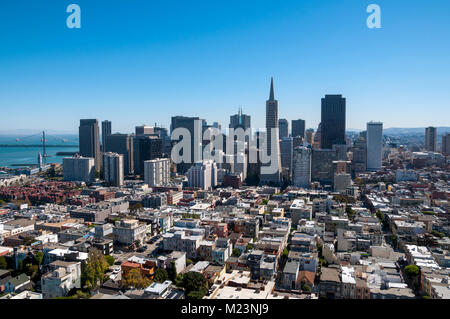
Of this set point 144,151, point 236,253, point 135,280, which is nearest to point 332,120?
point 144,151

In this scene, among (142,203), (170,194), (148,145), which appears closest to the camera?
(142,203)

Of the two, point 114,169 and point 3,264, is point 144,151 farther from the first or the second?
point 3,264

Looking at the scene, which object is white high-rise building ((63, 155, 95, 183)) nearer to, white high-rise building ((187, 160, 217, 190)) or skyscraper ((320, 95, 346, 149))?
white high-rise building ((187, 160, 217, 190))
